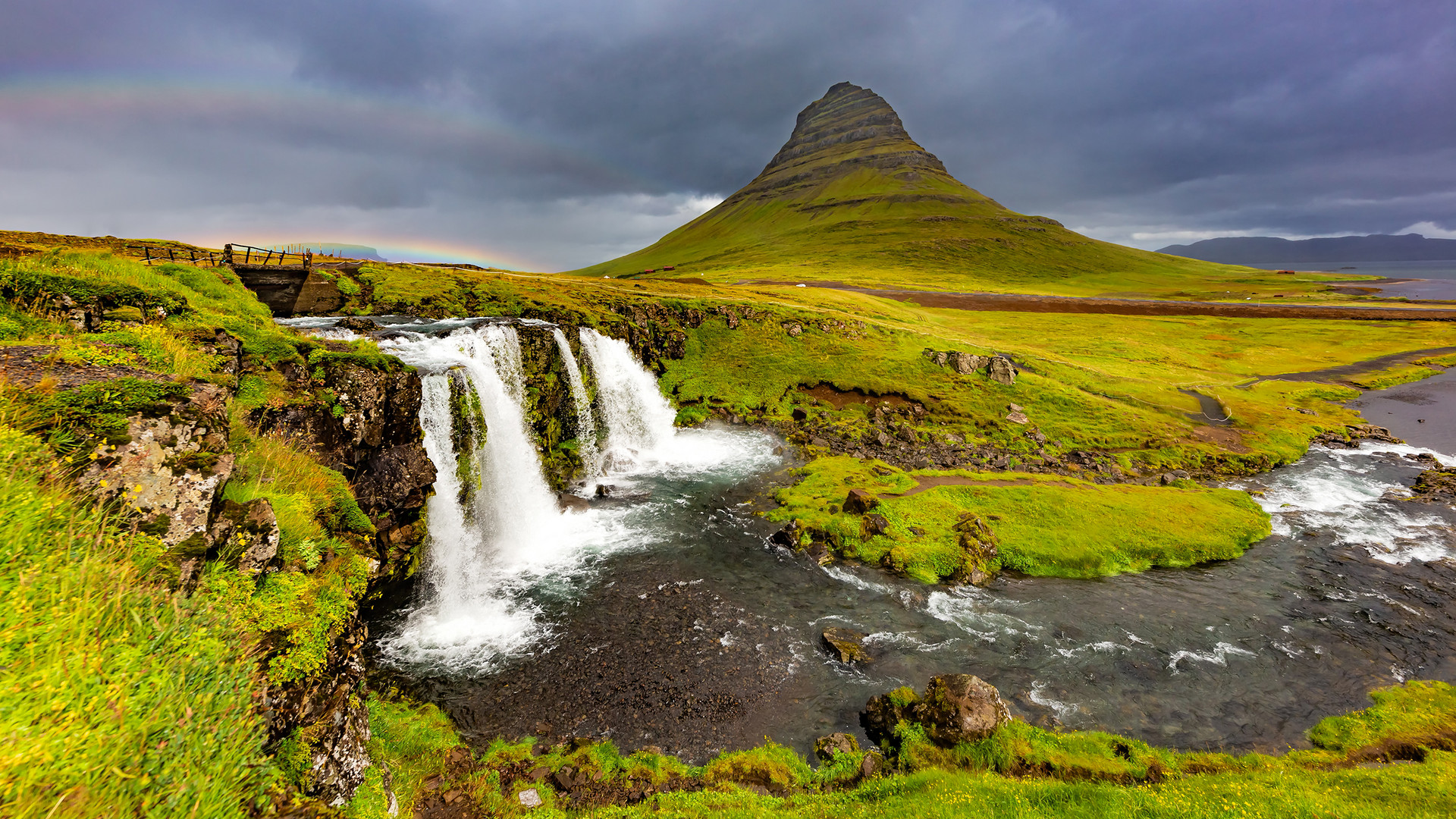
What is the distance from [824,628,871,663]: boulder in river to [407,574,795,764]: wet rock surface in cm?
138

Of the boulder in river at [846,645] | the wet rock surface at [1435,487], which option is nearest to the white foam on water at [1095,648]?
the boulder in river at [846,645]

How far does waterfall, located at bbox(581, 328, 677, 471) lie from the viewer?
117 feet

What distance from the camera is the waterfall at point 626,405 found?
35594 mm

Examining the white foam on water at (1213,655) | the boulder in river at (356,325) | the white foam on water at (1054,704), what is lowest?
the white foam on water at (1213,655)

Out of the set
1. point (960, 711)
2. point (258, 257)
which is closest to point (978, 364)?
point (960, 711)

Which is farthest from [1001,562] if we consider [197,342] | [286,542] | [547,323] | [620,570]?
[547,323]

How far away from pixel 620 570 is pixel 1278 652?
2286cm

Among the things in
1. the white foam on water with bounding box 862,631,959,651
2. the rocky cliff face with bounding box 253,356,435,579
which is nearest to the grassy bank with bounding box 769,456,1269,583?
the white foam on water with bounding box 862,631,959,651

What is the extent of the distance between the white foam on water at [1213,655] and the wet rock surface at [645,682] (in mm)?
12233

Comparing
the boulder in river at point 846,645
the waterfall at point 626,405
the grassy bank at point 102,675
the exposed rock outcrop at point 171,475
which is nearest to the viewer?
the grassy bank at point 102,675

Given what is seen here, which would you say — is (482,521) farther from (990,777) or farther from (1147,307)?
(1147,307)

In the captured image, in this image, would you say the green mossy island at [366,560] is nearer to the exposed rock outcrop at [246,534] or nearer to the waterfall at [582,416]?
the exposed rock outcrop at [246,534]

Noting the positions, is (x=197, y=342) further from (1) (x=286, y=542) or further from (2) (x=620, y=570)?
(2) (x=620, y=570)

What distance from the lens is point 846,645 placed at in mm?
16688
